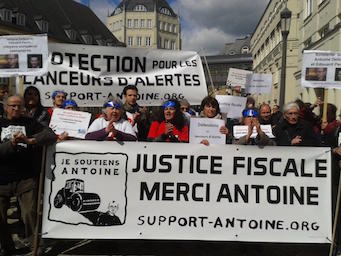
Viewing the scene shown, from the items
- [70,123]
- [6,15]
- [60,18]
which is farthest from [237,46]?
[70,123]

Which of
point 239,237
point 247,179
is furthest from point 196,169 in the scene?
point 239,237

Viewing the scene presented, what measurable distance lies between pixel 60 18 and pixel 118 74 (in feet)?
182

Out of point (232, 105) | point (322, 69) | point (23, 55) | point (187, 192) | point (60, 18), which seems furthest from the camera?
point (60, 18)

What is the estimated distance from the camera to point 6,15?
4534 centimetres

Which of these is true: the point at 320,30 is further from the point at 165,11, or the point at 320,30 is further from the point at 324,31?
the point at 165,11

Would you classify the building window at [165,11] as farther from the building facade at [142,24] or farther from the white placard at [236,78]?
the white placard at [236,78]

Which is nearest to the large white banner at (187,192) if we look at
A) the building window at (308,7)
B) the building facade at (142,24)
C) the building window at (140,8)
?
the building window at (308,7)

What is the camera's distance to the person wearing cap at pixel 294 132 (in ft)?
17.3

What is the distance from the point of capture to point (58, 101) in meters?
6.31

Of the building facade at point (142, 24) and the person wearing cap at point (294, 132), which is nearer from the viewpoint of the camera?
the person wearing cap at point (294, 132)

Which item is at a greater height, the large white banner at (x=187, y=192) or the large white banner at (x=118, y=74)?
the large white banner at (x=118, y=74)

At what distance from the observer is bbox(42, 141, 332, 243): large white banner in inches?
188

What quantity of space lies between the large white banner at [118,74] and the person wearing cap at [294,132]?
1.81 meters

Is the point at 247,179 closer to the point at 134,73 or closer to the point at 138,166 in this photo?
the point at 138,166
